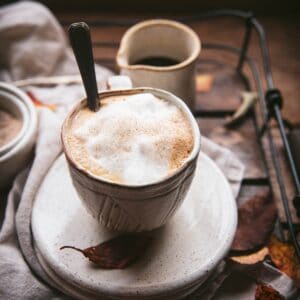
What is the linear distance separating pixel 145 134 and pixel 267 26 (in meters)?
0.67

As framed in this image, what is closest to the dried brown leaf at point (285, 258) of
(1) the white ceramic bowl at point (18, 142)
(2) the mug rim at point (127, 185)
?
(2) the mug rim at point (127, 185)

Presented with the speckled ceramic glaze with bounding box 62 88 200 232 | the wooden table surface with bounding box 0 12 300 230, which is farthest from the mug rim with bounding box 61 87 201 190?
the wooden table surface with bounding box 0 12 300 230

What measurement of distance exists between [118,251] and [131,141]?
14 cm

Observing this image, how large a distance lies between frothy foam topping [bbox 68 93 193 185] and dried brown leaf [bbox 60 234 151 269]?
0.12 metres

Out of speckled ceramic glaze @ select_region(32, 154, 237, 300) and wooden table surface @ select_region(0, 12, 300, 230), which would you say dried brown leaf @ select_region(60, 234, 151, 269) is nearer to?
speckled ceramic glaze @ select_region(32, 154, 237, 300)

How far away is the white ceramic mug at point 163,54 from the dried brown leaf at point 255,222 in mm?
193

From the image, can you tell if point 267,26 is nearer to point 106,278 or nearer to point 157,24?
point 157,24

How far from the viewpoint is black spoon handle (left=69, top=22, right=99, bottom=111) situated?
48 centimetres

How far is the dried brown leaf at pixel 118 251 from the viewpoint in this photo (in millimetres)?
539

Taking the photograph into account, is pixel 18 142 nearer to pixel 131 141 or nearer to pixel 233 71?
pixel 131 141

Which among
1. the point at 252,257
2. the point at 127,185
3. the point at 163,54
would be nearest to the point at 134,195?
the point at 127,185

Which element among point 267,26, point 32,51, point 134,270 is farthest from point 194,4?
point 134,270

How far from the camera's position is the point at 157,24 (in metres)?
0.72

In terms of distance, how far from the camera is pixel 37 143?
65 centimetres
